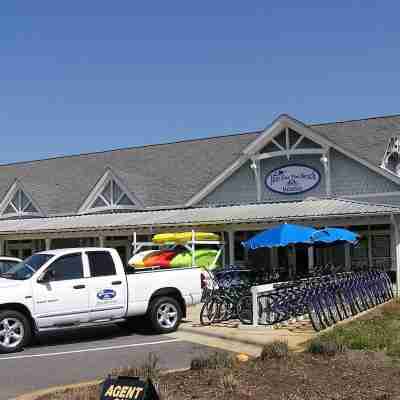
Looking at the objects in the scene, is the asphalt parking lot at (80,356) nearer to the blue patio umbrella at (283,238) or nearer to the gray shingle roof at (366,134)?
the blue patio umbrella at (283,238)

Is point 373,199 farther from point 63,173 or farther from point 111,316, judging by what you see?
point 63,173

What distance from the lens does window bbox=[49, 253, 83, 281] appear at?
1255 centimetres

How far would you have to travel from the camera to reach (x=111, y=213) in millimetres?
30469

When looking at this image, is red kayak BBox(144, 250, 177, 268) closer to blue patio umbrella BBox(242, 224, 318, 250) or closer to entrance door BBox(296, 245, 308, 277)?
blue patio umbrella BBox(242, 224, 318, 250)

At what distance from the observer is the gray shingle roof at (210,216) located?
21828 mm

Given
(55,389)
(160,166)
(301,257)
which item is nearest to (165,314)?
(55,389)

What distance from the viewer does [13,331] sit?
11.9 meters

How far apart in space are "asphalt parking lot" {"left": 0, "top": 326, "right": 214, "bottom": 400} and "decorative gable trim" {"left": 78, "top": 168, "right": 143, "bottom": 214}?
1599 cm

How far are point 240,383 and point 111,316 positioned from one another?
18.4 ft

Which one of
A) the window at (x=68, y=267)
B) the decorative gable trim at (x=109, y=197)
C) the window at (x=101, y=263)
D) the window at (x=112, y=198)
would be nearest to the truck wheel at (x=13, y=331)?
the window at (x=68, y=267)

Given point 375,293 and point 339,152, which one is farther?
point 339,152

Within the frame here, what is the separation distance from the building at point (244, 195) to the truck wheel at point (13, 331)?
472 inches

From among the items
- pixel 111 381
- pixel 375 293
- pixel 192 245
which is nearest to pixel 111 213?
pixel 192 245

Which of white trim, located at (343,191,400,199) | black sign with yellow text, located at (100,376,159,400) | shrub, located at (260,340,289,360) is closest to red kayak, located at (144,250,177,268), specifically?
white trim, located at (343,191,400,199)
